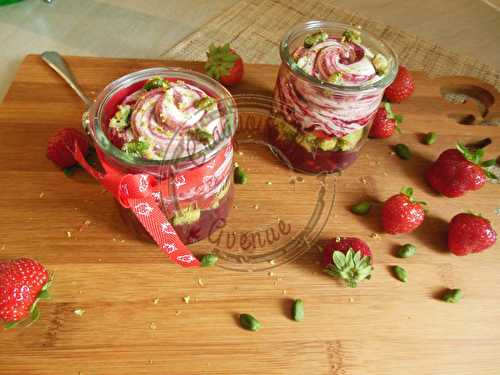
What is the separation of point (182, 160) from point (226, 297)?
36 centimetres

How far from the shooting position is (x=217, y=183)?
99 cm

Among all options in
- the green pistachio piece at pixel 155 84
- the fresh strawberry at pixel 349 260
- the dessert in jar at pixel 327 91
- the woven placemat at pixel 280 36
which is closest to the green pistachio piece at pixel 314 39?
the dessert in jar at pixel 327 91

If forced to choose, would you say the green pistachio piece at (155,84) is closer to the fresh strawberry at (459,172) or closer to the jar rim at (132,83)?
the jar rim at (132,83)

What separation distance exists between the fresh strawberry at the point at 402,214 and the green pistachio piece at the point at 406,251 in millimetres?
44

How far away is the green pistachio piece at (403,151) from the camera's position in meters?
1.33

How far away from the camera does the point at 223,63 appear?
4.55ft

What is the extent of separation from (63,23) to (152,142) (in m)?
1.21

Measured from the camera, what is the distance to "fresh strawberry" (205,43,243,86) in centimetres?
138

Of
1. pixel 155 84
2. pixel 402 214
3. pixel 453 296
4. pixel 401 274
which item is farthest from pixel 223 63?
pixel 453 296

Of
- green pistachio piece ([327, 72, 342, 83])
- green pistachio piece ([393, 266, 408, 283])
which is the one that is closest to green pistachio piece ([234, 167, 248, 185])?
green pistachio piece ([327, 72, 342, 83])

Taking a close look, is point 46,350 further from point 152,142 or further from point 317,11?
point 317,11

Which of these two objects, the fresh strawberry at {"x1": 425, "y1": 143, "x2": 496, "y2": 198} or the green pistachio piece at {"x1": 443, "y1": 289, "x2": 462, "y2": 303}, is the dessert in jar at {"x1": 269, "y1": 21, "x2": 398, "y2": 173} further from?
the green pistachio piece at {"x1": 443, "y1": 289, "x2": 462, "y2": 303}

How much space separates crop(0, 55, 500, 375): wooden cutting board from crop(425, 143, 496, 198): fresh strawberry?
0.04m

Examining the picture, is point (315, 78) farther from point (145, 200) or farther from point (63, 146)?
point (63, 146)
